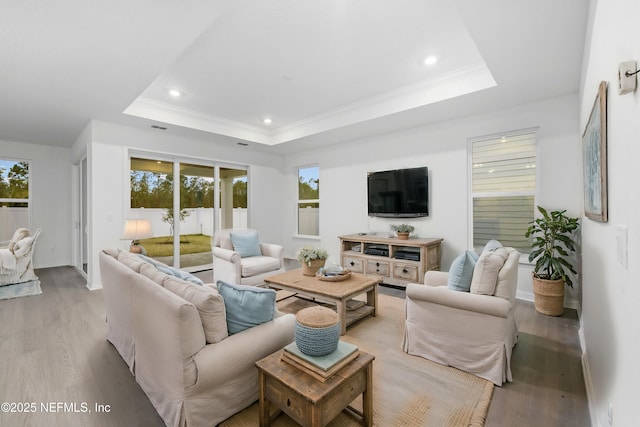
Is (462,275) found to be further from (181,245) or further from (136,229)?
(181,245)

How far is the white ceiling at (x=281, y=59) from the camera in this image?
221 centimetres

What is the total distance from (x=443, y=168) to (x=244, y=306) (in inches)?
152

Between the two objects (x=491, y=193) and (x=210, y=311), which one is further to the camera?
(x=491, y=193)

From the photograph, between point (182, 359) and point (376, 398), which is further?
point (376, 398)

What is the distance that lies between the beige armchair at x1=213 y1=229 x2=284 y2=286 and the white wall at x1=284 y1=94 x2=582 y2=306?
1872 mm

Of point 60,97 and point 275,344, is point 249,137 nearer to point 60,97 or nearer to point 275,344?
point 60,97

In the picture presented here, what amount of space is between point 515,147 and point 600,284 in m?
2.84

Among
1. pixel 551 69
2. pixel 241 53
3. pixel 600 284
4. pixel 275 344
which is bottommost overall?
pixel 275 344

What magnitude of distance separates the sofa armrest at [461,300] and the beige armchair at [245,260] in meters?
2.35

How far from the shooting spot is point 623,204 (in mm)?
1095

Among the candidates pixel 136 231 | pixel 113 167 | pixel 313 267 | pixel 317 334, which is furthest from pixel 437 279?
pixel 113 167

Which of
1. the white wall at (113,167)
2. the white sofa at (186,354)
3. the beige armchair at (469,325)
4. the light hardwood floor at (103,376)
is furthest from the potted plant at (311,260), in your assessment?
the white wall at (113,167)

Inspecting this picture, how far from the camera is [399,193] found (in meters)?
4.93

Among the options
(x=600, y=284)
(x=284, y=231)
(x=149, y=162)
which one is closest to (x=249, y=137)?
(x=149, y=162)
